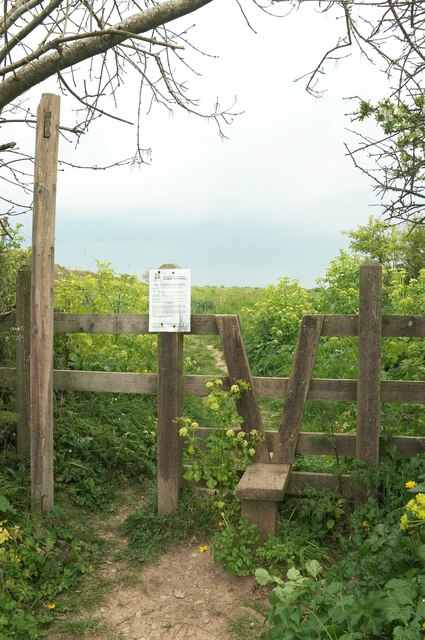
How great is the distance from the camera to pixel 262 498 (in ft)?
16.3

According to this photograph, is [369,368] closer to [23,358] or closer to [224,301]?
[23,358]

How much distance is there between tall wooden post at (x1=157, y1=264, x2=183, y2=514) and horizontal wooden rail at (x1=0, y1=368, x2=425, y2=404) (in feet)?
0.49

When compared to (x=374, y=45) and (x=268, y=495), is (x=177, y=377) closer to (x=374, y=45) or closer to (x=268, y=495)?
(x=268, y=495)

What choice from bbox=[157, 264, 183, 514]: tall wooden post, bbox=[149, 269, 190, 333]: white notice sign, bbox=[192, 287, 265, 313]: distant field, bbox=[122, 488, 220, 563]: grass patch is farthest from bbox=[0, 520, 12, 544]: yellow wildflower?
bbox=[192, 287, 265, 313]: distant field

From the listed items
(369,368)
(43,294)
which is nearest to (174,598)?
(369,368)

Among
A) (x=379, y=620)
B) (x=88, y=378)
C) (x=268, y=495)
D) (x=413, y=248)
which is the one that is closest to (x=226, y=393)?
(x=268, y=495)

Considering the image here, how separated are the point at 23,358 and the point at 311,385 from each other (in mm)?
2929

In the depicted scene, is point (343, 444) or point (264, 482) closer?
point (264, 482)

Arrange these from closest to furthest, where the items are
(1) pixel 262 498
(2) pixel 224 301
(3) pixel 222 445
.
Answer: (1) pixel 262 498 < (3) pixel 222 445 < (2) pixel 224 301

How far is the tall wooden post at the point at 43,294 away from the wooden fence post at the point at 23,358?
0.90m

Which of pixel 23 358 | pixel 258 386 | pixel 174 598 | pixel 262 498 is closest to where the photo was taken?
pixel 174 598

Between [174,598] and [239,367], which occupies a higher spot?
[239,367]

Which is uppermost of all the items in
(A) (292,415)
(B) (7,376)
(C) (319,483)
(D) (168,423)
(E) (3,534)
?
(B) (7,376)

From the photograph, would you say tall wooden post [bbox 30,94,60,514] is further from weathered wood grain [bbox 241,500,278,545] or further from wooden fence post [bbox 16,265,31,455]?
weathered wood grain [bbox 241,500,278,545]
